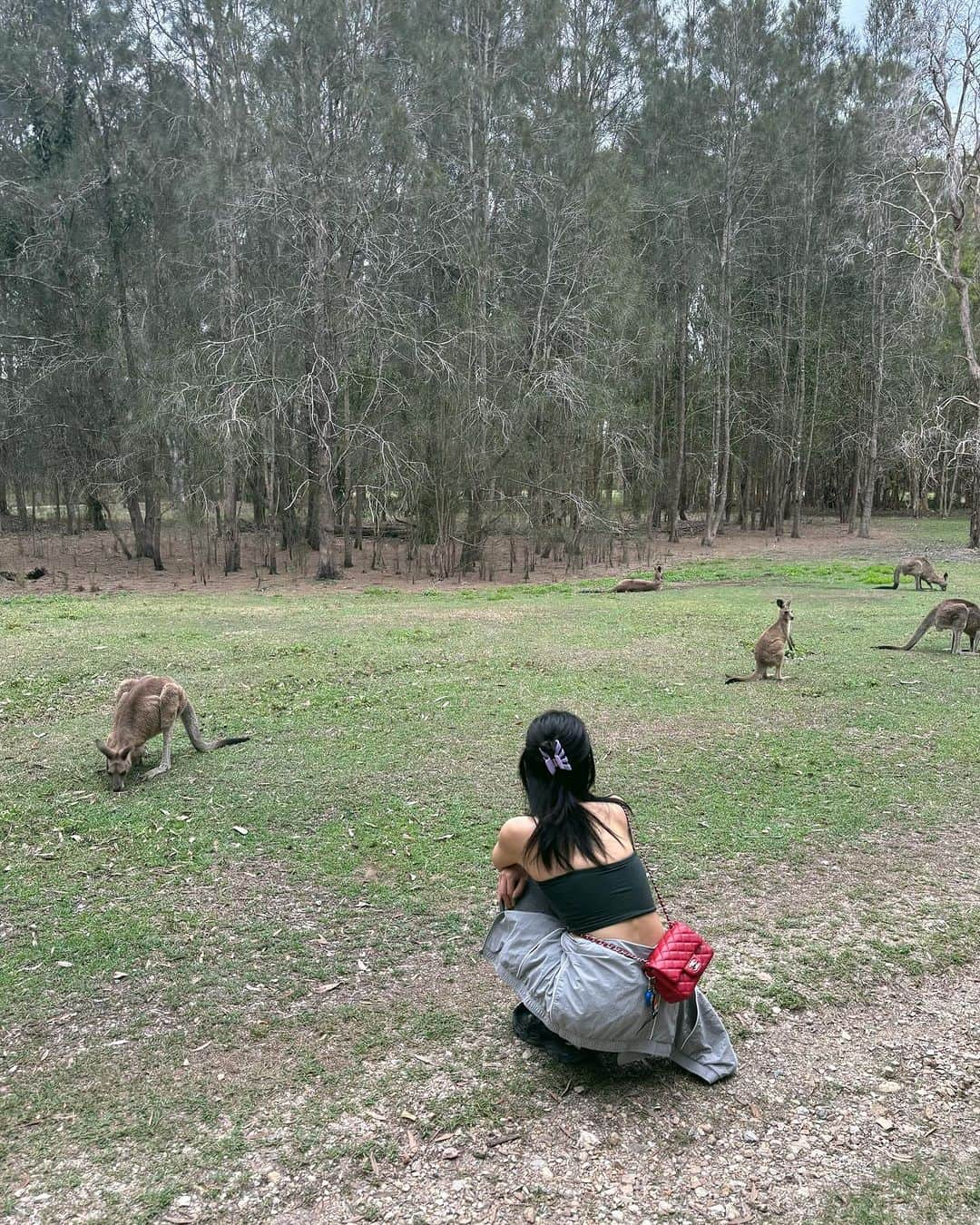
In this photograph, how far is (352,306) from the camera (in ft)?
52.9

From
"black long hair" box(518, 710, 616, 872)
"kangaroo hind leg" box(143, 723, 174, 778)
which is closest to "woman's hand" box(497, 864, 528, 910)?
"black long hair" box(518, 710, 616, 872)

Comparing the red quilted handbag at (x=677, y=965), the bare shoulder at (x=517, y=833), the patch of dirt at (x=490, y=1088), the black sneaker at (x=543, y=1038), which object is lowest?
the patch of dirt at (x=490, y=1088)

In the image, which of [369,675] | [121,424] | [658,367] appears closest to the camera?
[369,675]

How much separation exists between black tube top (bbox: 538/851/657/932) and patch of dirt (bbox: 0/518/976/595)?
45.8 feet

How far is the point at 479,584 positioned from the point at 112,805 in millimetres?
12483

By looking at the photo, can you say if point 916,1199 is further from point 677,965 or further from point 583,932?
point 583,932

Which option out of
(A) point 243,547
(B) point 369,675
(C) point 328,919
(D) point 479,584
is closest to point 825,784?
(C) point 328,919

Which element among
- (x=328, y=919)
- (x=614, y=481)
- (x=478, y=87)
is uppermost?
(x=478, y=87)

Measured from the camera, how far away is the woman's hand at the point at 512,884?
119 inches

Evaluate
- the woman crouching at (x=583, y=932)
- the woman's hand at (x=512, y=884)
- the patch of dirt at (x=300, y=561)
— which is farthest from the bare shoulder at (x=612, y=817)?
the patch of dirt at (x=300, y=561)

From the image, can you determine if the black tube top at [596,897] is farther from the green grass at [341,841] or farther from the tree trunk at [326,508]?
the tree trunk at [326,508]

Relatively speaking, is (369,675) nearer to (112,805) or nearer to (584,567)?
(112,805)

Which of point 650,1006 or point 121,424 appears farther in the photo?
point 121,424

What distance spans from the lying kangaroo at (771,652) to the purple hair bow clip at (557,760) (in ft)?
18.4
